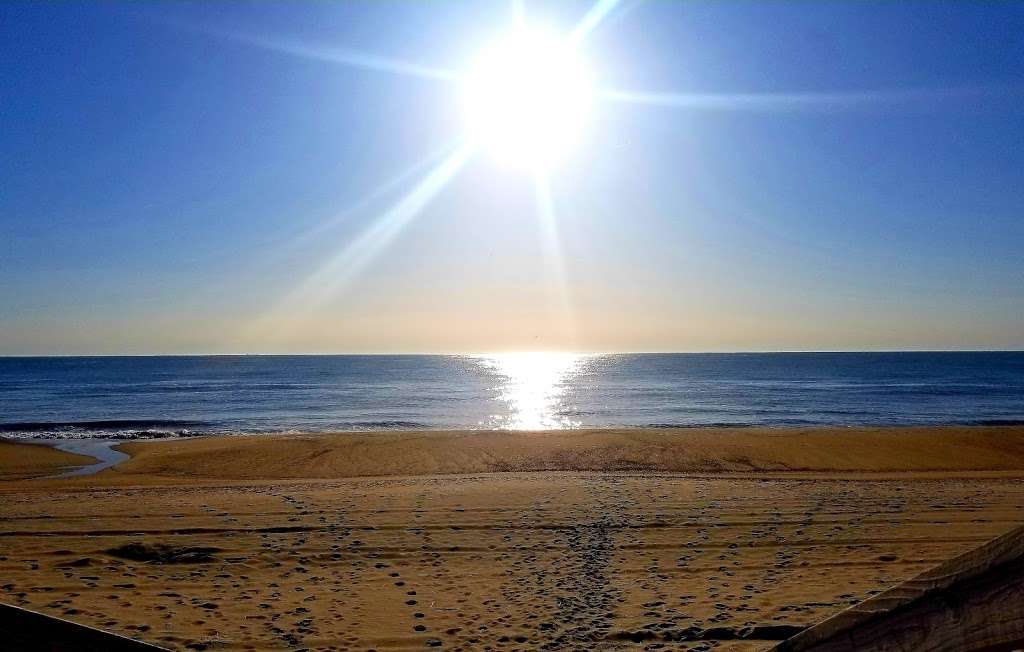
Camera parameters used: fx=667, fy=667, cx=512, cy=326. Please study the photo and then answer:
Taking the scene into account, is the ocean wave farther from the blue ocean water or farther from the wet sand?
the wet sand

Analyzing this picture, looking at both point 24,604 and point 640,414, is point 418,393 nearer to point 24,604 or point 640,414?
point 640,414

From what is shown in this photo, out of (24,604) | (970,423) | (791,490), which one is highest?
(970,423)

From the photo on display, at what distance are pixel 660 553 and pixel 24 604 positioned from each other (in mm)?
7616

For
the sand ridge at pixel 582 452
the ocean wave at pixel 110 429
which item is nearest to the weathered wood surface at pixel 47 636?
the sand ridge at pixel 582 452

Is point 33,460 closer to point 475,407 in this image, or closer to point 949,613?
point 949,613

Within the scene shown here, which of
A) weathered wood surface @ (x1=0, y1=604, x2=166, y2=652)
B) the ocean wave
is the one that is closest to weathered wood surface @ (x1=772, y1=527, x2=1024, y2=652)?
weathered wood surface @ (x1=0, y1=604, x2=166, y2=652)

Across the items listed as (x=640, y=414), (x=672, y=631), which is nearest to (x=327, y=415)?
(x=640, y=414)

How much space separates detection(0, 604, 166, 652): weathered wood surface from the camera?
1.45 meters

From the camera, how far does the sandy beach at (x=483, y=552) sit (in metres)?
6.74

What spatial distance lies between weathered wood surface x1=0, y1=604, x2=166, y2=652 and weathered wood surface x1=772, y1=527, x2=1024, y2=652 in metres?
1.55

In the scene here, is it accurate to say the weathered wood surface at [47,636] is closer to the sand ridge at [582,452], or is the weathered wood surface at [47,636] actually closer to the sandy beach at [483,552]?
the sandy beach at [483,552]

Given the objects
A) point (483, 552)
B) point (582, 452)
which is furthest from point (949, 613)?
A: point (582, 452)

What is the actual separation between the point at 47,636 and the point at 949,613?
1.93 m

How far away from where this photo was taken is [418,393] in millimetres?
63594
